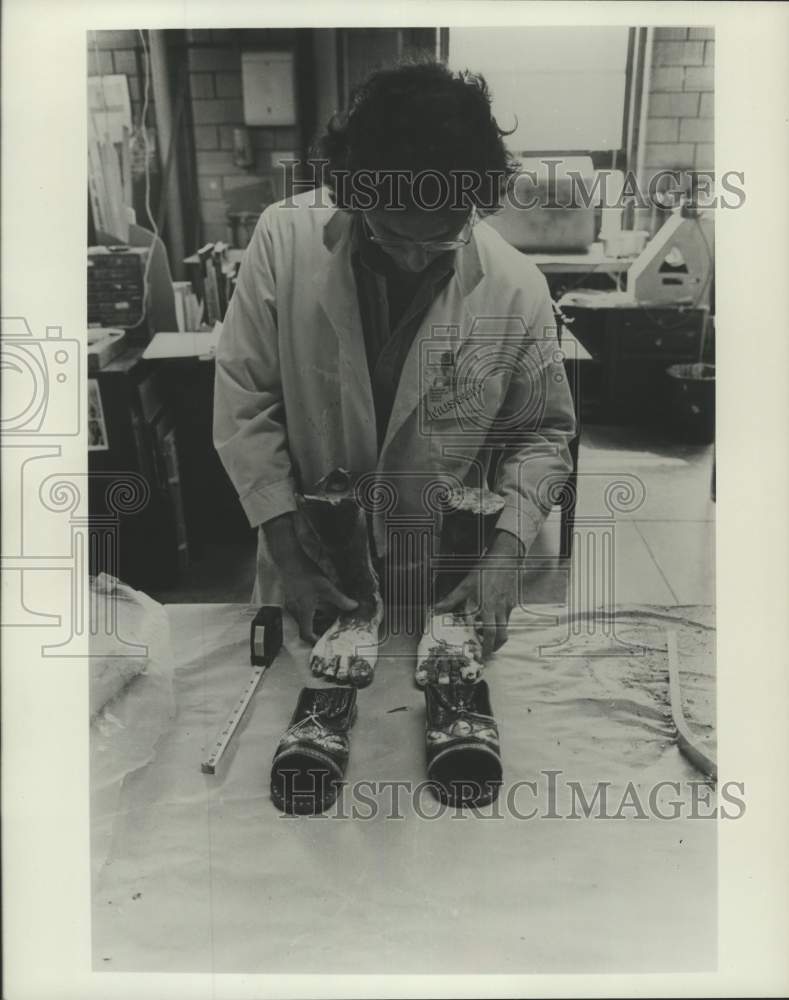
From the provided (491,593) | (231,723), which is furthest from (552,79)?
(231,723)

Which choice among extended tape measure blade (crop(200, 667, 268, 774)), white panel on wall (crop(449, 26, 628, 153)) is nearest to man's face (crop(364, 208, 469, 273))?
white panel on wall (crop(449, 26, 628, 153))

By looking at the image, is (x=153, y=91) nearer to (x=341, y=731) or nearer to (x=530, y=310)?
(x=530, y=310)

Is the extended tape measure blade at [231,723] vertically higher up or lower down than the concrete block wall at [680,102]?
lower down

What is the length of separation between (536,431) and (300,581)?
0.45m

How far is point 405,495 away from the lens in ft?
4.65

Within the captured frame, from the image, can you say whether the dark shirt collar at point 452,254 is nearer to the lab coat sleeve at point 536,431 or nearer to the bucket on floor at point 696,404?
the lab coat sleeve at point 536,431

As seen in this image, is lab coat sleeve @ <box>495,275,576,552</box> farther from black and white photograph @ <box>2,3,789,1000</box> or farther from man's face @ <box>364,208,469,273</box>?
man's face @ <box>364,208,469,273</box>

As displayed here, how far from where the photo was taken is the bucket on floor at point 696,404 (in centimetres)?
139

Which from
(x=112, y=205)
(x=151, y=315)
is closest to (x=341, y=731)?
(x=151, y=315)

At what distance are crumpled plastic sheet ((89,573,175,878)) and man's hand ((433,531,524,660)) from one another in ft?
1.52

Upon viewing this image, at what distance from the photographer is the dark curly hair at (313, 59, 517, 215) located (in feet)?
4.21

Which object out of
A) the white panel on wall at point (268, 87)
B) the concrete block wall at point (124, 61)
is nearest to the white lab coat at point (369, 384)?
the white panel on wall at point (268, 87)

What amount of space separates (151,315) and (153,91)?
32cm

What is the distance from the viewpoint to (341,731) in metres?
1.39
